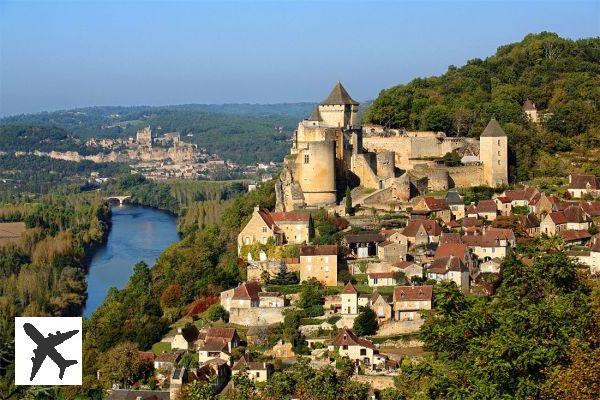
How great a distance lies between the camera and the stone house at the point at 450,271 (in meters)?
22.0

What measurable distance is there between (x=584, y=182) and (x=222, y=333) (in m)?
12.8

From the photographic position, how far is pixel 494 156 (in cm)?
2975

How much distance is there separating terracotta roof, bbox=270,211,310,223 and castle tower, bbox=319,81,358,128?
5010 mm

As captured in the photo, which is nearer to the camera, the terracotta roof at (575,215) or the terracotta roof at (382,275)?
the terracotta roof at (382,275)

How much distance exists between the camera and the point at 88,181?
11025 centimetres

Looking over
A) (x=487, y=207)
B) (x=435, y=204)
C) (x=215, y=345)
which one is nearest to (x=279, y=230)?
(x=435, y=204)

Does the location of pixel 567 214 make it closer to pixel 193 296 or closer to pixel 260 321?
pixel 260 321

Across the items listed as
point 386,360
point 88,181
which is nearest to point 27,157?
point 88,181

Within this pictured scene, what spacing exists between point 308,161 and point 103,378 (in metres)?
9.65

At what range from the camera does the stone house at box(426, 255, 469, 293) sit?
866 inches

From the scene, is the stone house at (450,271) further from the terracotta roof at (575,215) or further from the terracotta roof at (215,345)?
the terracotta roof at (215,345)

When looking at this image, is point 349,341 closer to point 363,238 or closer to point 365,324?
point 365,324

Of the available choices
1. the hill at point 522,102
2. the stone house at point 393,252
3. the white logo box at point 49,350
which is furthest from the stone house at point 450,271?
the white logo box at point 49,350

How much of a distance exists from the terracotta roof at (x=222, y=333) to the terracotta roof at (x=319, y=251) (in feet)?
9.82
